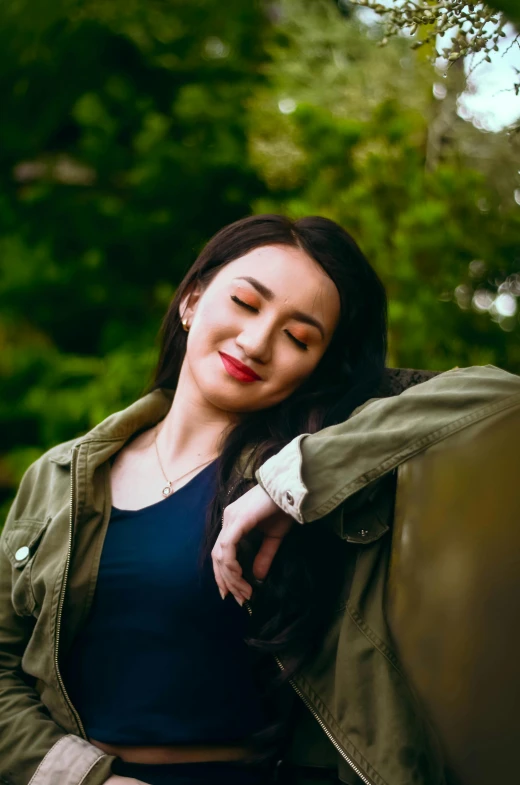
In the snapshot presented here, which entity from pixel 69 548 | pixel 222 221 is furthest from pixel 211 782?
pixel 222 221

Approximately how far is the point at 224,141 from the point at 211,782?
3688mm

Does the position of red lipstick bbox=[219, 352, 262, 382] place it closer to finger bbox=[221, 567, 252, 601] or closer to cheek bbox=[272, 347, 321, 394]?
cheek bbox=[272, 347, 321, 394]

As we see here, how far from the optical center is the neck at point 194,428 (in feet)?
6.41

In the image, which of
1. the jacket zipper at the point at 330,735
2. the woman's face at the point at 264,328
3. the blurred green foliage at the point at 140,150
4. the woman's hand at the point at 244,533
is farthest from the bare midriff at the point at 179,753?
the blurred green foliage at the point at 140,150

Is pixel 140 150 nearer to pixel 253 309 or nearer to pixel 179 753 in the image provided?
pixel 253 309

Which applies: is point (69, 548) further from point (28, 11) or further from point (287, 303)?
point (28, 11)

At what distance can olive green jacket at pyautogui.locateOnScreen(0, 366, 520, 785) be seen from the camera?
1475 mm

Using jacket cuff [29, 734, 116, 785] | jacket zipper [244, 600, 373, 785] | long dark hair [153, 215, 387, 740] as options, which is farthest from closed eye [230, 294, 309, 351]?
jacket cuff [29, 734, 116, 785]

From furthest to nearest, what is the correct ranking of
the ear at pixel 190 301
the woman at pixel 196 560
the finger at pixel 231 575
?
the ear at pixel 190 301 → the woman at pixel 196 560 → the finger at pixel 231 575

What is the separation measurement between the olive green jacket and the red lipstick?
0.27m

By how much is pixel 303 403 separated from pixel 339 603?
19.0 inches

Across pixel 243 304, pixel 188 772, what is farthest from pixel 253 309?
pixel 188 772

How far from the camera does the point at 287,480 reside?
1.49m

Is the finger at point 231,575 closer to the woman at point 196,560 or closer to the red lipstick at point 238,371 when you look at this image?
the woman at point 196,560
